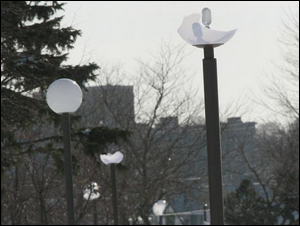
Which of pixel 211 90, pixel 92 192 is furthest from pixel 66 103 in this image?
pixel 92 192

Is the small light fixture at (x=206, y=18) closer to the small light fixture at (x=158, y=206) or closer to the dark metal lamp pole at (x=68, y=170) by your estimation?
the dark metal lamp pole at (x=68, y=170)

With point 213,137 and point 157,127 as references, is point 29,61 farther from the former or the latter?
point 157,127

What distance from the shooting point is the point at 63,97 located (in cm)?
699

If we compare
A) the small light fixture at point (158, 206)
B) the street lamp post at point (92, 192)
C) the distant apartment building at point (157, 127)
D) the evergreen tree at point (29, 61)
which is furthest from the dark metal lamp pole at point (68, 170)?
the distant apartment building at point (157, 127)

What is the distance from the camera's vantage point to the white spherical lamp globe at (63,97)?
700cm

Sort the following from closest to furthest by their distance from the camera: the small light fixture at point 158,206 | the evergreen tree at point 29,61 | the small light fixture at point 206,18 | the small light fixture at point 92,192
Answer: the small light fixture at point 206,18
the evergreen tree at point 29,61
the small light fixture at point 92,192
the small light fixture at point 158,206

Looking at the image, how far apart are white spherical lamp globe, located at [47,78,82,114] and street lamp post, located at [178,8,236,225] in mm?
2571

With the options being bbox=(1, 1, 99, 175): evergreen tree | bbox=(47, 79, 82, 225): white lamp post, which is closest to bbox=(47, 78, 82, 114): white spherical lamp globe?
bbox=(47, 79, 82, 225): white lamp post

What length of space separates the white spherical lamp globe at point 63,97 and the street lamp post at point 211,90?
8.44 feet

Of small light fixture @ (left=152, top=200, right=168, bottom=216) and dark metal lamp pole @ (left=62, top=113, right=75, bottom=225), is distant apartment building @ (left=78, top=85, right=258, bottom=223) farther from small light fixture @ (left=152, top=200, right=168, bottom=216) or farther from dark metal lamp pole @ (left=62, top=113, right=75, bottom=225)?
dark metal lamp pole @ (left=62, top=113, right=75, bottom=225)

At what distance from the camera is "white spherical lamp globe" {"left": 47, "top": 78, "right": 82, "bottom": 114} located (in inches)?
275

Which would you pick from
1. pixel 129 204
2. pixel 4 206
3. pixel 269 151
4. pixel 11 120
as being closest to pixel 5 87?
pixel 11 120

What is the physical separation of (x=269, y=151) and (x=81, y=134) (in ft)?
51.8

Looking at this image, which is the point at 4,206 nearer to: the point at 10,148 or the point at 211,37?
the point at 10,148
